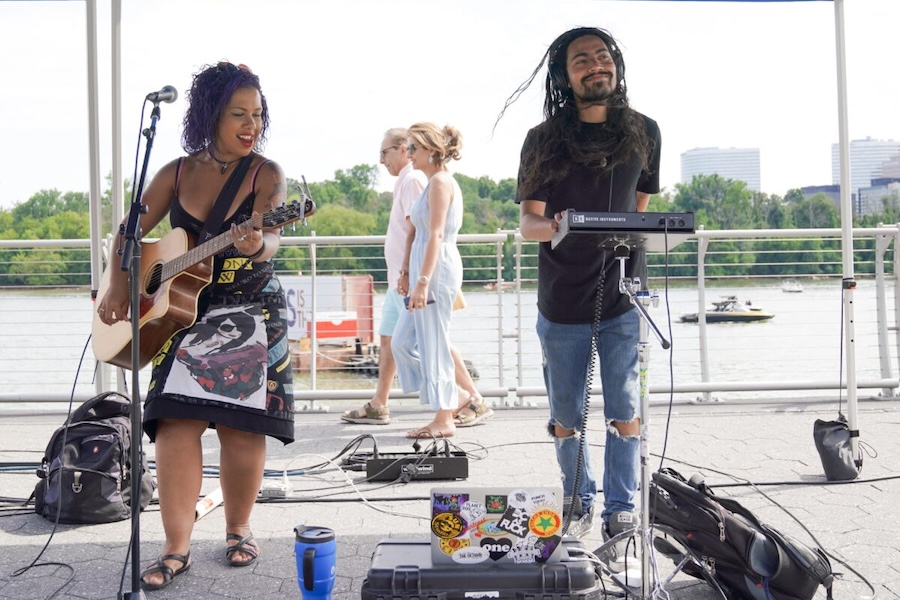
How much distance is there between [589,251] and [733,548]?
46.7 inches

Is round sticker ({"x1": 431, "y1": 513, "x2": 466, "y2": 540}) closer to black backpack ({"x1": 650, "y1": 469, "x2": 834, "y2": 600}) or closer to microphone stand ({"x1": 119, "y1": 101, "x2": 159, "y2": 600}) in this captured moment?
black backpack ({"x1": 650, "y1": 469, "x2": 834, "y2": 600})

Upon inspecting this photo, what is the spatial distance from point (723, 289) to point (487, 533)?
5.96 metres

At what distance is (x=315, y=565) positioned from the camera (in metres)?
2.64

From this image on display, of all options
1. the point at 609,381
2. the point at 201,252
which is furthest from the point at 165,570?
the point at 609,381

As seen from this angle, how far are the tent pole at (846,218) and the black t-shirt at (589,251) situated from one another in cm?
156

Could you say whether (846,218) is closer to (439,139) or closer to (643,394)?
(643,394)

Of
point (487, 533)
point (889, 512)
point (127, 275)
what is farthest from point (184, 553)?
point (889, 512)

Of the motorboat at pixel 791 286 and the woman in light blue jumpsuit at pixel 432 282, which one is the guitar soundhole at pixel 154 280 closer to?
the woman in light blue jumpsuit at pixel 432 282

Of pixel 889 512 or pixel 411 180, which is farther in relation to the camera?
pixel 411 180

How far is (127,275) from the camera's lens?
3301 millimetres

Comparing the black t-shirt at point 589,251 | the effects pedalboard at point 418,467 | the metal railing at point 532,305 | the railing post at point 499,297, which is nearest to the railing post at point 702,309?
the metal railing at point 532,305

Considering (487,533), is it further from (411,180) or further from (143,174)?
(411,180)

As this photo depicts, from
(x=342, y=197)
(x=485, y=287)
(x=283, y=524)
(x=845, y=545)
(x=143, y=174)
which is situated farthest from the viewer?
(x=342, y=197)

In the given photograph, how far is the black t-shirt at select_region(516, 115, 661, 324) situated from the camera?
10.9ft
